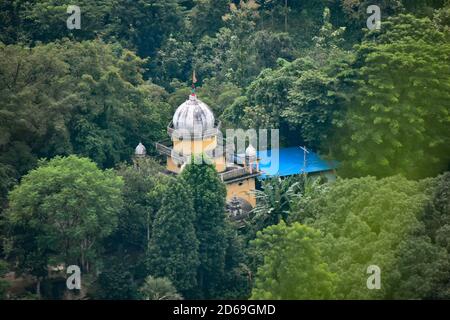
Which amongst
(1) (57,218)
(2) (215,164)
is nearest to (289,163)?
(2) (215,164)

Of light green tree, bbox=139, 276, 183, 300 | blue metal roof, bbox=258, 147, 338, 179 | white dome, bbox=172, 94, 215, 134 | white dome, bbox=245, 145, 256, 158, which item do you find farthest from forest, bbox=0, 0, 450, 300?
white dome, bbox=172, 94, 215, 134

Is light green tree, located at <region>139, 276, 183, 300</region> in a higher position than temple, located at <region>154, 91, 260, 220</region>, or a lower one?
lower

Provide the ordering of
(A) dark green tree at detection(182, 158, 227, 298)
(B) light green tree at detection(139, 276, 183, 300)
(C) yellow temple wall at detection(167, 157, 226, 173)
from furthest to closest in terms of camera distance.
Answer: (C) yellow temple wall at detection(167, 157, 226, 173) < (A) dark green tree at detection(182, 158, 227, 298) < (B) light green tree at detection(139, 276, 183, 300)

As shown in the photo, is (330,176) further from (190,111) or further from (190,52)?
(190,52)

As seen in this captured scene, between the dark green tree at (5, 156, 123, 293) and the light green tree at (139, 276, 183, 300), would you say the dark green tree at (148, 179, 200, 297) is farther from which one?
the dark green tree at (5, 156, 123, 293)

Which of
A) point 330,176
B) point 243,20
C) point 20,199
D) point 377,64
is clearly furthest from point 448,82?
point 20,199

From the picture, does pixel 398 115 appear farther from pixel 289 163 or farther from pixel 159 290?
pixel 159 290
